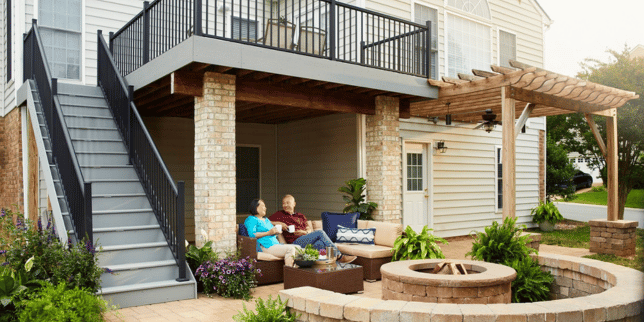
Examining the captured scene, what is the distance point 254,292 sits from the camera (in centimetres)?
638

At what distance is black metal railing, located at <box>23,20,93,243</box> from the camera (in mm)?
5531

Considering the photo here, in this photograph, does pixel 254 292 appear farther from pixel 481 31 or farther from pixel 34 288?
pixel 481 31

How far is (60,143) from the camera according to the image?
6.45 m

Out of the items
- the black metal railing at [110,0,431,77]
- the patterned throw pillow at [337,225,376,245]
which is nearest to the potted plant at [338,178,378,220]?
the patterned throw pillow at [337,225,376,245]

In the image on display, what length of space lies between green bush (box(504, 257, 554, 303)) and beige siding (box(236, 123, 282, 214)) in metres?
7.57

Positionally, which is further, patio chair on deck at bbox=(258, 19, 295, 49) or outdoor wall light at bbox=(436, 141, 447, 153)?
outdoor wall light at bbox=(436, 141, 447, 153)

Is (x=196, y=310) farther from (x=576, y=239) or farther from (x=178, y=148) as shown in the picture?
(x=576, y=239)

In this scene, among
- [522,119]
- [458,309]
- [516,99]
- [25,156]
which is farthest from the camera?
[25,156]

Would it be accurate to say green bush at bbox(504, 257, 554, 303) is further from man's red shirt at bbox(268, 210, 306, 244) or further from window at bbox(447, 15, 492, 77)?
window at bbox(447, 15, 492, 77)

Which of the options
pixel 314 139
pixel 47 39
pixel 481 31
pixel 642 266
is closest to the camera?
pixel 642 266

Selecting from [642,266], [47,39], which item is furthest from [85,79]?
[642,266]

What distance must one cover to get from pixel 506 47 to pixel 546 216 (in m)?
4.60

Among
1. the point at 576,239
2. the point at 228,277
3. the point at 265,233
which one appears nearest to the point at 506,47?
the point at 576,239

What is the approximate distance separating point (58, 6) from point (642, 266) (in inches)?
418
